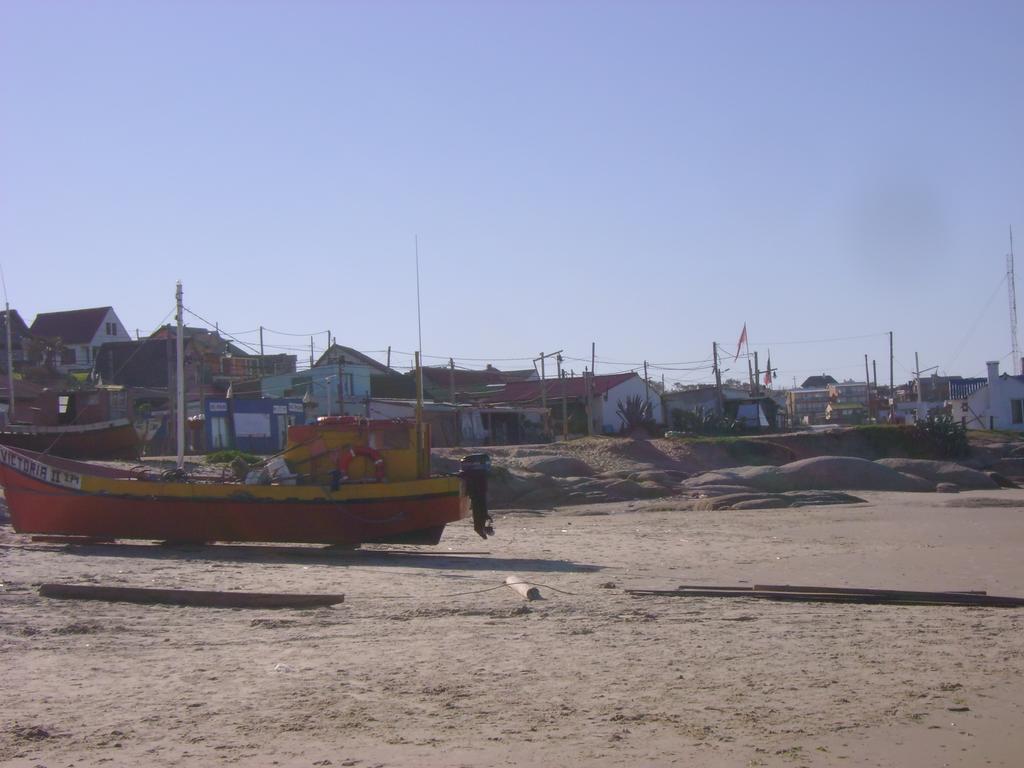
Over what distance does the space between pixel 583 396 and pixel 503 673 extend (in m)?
45.3

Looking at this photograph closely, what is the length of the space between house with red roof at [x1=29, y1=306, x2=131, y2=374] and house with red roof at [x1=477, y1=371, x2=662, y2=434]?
2378 cm

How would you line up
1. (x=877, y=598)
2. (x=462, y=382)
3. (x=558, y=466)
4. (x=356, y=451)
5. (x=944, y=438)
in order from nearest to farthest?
1. (x=877, y=598)
2. (x=356, y=451)
3. (x=558, y=466)
4. (x=944, y=438)
5. (x=462, y=382)

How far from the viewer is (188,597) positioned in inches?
420

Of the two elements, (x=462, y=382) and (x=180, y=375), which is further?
(x=462, y=382)

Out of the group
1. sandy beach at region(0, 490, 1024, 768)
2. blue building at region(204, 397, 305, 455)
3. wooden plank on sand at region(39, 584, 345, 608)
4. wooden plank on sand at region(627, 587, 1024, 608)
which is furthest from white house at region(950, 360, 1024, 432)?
wooden plank on sand at region(39, 584, 345, 608)

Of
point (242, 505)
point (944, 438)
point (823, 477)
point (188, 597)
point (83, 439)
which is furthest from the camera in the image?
point (944, 438)

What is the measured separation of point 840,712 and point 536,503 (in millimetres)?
21029

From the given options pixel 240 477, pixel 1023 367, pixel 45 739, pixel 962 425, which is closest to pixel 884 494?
pixel 962 425

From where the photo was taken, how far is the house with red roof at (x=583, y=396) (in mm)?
52344

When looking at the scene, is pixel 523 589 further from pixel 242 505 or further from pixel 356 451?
pixel 242 505

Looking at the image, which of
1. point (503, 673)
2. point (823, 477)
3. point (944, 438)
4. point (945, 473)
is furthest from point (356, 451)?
point (944, 438)

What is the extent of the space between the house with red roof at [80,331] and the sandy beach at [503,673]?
5113 centimetres

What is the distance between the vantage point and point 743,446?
41.1 metres

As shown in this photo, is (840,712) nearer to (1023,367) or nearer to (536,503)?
(536,503)
